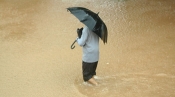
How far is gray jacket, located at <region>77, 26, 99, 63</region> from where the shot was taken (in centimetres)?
407

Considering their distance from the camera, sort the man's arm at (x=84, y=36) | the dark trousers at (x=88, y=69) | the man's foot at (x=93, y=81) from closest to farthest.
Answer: the man's arm at (x=84, y=36)
the dark trousers at (x=88, y=69)
the man's foot at (x=93, y=81)

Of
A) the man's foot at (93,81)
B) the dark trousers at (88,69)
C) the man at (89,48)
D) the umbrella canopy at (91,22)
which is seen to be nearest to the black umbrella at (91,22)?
the umbrella canopy at (91,22)

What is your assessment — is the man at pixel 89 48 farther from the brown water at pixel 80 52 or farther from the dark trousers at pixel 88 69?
the brown water at pixel 80 52

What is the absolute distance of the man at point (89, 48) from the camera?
4.07 metres

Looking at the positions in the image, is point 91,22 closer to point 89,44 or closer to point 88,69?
Answer: point 89,44

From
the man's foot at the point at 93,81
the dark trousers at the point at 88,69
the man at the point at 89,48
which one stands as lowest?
the man's foot at the point at 93,81

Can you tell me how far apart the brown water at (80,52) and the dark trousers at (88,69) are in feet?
0.70

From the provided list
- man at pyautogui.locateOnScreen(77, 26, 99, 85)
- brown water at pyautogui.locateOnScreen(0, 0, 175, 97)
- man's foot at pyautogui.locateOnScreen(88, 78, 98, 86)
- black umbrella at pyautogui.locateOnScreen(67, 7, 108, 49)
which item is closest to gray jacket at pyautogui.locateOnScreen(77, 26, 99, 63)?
man at pyautogui.locateOnScreen(77, 26, 99, 85)

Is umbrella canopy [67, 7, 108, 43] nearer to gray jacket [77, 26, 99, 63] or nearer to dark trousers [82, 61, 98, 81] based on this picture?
gray jacket [77, 26, 99, 63]

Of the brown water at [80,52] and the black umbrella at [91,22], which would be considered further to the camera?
the brown water at [80,52]

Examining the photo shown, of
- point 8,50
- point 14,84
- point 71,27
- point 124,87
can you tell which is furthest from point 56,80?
point 71,27

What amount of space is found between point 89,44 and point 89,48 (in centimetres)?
6

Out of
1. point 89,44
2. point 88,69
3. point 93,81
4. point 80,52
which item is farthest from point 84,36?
point 80,52

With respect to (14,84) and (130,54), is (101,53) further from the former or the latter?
(14,84)
